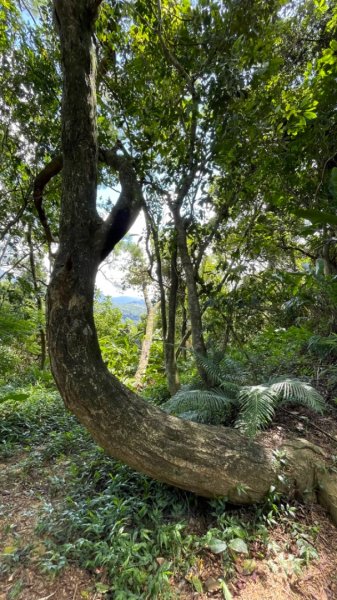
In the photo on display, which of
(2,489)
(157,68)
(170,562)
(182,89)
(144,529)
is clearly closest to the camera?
(170,562)

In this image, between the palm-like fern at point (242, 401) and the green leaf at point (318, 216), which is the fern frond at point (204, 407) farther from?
the green leaf at point (318, 216)

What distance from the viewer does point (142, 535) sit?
1694mm

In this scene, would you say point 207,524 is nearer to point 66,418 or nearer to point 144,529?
point 144,529

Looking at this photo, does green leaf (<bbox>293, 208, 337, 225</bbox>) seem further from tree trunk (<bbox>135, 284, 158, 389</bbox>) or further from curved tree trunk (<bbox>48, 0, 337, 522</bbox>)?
tree trunk (<bbox>135, 284, 158, 389</bbox>)

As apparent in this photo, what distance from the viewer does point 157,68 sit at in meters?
2.82

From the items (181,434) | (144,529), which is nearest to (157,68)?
(181,434)

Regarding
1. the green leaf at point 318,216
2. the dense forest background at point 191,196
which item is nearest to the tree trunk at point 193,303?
the dense forest background at point 191,196

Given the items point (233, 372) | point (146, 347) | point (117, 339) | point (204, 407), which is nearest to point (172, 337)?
point (233, 372)

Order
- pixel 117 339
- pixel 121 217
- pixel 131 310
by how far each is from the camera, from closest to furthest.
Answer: pixel 121 217 → pixel 117 339 → pixel 131 310

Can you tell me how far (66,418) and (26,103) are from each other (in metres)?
4.41

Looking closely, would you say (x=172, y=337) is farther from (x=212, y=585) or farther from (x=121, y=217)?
(x=212, y=585)

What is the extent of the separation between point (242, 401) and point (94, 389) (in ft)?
4.21

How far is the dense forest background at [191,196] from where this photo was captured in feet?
5.82

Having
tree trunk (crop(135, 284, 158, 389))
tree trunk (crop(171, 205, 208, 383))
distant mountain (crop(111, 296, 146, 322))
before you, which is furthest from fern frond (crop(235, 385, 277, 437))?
distant mountain (crop(111, 296, 146, 322))
